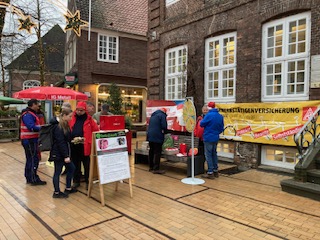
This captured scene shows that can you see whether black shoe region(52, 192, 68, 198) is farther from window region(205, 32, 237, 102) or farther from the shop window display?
the shop window display

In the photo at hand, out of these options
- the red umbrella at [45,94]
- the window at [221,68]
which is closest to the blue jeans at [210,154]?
the window at [221,68]

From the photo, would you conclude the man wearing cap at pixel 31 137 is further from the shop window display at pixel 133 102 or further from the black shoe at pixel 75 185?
the shop window display at pixel 133 102

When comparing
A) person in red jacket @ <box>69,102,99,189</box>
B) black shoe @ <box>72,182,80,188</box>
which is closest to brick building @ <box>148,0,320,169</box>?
person in red jacket @ <box>69,102,99,189</box>

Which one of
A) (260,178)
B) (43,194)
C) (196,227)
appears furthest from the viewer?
(260,178)

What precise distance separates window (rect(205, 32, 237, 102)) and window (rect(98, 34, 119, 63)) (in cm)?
930

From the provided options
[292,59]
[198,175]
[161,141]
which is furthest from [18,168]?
[292,59]

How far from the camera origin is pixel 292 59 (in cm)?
721

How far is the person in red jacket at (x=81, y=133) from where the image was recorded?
18.2 feet

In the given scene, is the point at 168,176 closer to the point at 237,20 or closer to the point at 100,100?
the point at 237,20

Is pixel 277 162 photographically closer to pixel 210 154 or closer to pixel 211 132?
pixel 210 154

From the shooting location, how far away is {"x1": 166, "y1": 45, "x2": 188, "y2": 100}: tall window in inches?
401

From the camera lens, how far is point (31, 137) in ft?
19.9

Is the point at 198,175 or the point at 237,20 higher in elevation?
the point at 237,20

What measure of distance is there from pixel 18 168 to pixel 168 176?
420 cm
